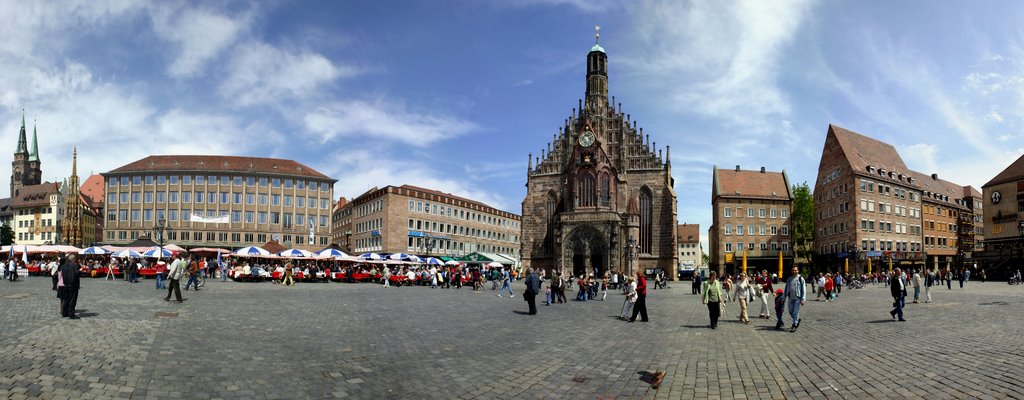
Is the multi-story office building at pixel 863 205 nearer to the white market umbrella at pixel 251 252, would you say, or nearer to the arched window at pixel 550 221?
the arched window at pixel 550 221

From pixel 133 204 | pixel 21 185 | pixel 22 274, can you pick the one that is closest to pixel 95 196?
pixel 21 185

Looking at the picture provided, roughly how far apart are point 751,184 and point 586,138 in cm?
2982

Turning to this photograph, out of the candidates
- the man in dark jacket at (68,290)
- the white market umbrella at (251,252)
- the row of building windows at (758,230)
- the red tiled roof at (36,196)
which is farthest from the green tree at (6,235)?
the man in dark jacket at (68,290)

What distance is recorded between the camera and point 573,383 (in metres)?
9.06

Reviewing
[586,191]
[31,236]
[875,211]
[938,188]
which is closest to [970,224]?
[938,188]

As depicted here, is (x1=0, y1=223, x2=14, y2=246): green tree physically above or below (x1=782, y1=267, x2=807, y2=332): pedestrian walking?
above

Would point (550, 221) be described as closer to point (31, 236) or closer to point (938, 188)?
point (938, 188)

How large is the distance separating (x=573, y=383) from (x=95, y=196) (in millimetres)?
153441

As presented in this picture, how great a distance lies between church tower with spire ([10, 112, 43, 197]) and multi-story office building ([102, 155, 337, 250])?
79.7m

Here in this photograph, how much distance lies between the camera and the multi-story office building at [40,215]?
123 m

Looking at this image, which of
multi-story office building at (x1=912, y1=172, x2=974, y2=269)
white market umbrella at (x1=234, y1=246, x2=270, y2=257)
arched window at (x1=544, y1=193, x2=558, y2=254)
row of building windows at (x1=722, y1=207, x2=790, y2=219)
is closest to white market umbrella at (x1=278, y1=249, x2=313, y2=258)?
white market umbrella at (x1=234, y1=246, x2=270, y2=257)

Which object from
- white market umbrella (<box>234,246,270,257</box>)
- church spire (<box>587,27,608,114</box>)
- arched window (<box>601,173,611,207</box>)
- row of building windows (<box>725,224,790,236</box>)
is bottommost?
white market umbrella (<box>234,246,270,257</box>)

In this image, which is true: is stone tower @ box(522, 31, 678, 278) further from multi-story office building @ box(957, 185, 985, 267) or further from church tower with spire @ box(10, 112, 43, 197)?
church tower with spire @ box(10, 112, 43, 197)

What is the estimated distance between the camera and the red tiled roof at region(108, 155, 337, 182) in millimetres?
89688
